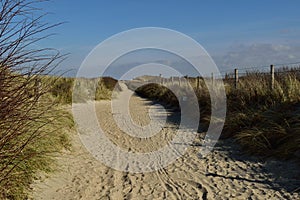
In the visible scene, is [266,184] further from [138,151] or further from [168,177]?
[138,151]

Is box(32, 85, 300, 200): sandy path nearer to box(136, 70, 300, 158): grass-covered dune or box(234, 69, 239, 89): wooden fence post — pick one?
box(136, 70, 300, 158): grass-covered dune

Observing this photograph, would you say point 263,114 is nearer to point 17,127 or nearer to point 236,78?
point 236,78

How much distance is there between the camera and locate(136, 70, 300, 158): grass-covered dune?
777cm

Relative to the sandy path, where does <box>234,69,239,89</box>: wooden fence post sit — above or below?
above

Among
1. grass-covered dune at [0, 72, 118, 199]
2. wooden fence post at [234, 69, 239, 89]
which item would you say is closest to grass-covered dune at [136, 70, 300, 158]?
wooden fence post at [234, 69, 239, 89]

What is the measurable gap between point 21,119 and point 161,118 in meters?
11.1

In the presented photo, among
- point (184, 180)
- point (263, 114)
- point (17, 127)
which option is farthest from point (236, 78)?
point (17, 127)

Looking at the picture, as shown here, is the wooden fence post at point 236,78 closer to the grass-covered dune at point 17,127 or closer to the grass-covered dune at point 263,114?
the grass-covered dune at point 263,114

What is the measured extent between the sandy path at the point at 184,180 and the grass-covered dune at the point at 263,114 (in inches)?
19.5

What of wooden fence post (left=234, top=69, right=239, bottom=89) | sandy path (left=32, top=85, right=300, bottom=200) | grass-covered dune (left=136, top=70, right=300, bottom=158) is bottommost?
sandy path (left=32, top=85, right=300, bottom=200)

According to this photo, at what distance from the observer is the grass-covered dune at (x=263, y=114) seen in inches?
306

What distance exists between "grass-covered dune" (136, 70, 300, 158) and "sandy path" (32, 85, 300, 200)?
0.49m

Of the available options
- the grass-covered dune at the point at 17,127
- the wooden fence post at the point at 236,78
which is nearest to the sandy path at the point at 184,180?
the grass-covered dune at the point at 17,127

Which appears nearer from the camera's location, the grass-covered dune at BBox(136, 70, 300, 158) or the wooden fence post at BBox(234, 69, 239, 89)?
the grass-covered dune at BBox(136, 70, 300, 158)
